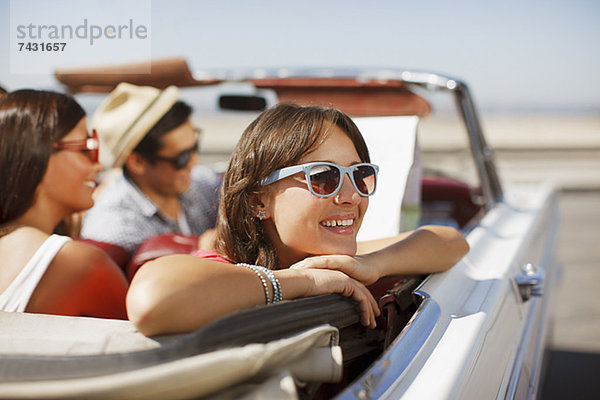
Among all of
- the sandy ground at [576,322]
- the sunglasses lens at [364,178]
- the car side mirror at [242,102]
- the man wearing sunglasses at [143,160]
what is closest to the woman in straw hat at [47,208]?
the sunglasses lens at [364,178]

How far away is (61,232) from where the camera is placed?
1.96m

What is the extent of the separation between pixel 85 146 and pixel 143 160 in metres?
1.38

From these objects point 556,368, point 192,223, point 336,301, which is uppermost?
point 336,301

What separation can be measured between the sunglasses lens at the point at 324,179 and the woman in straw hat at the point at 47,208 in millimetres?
615

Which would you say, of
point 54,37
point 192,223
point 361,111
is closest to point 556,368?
point 361,111

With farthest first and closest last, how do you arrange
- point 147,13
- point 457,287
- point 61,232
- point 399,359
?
point 147,13 → point 61,232 → point 457,287 → point 399,359

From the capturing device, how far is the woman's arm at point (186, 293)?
1.04m

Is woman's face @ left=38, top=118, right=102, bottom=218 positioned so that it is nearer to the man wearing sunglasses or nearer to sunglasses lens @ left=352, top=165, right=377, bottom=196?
sunglasses lens @ left=352, top=165, right=377, bottom=196

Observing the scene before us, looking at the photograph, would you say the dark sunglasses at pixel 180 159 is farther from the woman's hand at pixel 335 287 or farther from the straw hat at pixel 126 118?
the woman's hand at pixel 335 287

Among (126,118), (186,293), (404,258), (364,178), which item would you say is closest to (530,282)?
(404,258)

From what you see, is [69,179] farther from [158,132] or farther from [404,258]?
[158,132]

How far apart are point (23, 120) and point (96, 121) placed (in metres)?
1.49

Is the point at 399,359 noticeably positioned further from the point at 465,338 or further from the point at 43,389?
the point at 43,389

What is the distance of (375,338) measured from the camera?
144cm
